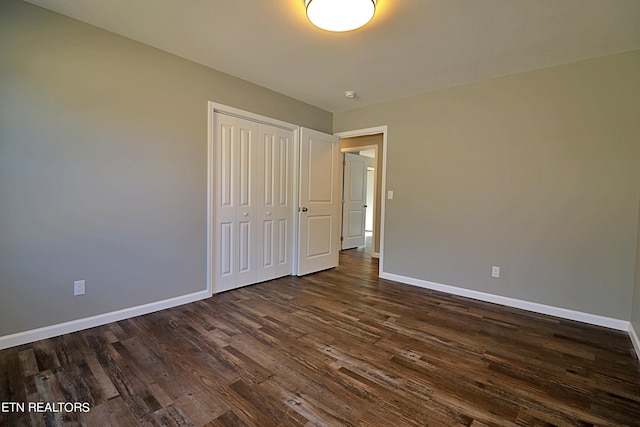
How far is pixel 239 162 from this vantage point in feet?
11.0

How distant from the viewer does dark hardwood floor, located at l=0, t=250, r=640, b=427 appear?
58.0 inches

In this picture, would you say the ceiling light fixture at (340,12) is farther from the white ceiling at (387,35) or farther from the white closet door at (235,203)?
the white closet door at (235,203)

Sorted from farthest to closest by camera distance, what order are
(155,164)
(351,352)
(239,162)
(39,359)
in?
1. (239,162)
2. (155,164)
3. (351,352)
4. (39,359)

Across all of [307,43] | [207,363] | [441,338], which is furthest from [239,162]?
[441,338]

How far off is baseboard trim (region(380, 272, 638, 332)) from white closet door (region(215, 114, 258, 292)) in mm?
2033

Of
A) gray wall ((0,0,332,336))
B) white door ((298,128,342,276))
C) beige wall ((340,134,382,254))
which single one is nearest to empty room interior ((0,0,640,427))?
gray wall ((0,0,332,336))

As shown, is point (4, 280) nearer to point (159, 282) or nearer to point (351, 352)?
point (159, 282)

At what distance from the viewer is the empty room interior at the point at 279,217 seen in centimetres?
169

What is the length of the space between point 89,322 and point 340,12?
3.06m

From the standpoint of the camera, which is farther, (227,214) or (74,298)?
(227,214)

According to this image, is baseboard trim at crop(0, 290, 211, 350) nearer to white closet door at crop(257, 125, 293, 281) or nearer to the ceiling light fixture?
white closet door at crop(257, 125, 293, 281)

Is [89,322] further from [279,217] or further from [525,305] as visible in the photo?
[525,305]

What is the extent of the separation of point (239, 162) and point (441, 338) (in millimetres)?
2748

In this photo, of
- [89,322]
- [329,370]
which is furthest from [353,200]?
[89,322]
